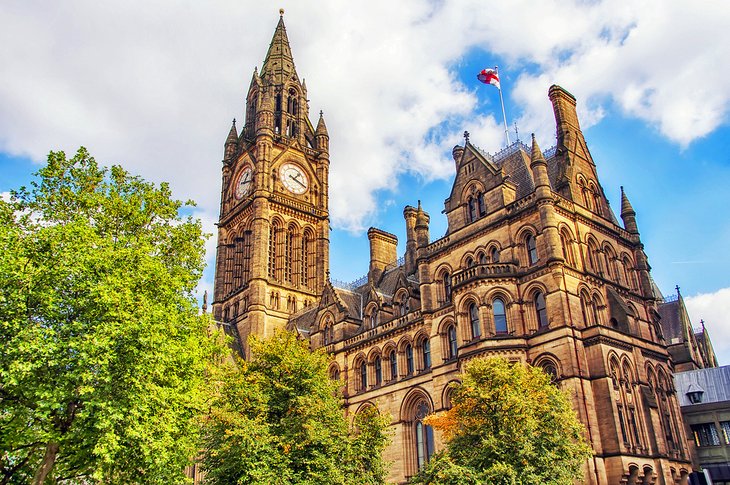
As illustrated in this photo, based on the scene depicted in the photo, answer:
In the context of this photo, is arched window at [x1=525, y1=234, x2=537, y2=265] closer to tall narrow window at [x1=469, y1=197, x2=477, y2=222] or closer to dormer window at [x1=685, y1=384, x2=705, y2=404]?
tall narrow window at [x1=469, y1=197, x2=477, y2=222]

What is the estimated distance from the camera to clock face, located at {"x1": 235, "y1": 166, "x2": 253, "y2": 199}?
206 feet

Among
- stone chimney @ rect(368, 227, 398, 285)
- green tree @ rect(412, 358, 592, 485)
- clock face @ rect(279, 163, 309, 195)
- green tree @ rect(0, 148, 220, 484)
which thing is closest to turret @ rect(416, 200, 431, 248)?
stone chimney @ rect(368, 227, 398, 285)

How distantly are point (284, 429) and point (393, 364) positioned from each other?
51.8 feet

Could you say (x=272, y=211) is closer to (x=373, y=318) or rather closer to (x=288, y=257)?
(x=288, y=257)

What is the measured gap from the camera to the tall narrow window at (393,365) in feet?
129

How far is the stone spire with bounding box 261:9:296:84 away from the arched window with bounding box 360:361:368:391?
3752 cm

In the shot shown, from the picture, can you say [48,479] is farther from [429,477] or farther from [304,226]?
[304,226]

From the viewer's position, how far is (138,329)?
19.3 metres

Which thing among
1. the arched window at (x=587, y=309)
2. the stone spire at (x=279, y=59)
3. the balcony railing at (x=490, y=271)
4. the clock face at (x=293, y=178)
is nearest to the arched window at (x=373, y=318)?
the balcony railing at (x=490, y=271)

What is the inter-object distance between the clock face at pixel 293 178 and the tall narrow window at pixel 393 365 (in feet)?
90.2

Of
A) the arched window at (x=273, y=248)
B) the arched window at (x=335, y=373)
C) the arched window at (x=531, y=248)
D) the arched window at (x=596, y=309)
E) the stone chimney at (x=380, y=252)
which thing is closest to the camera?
the arched window at (x=596, y=309)

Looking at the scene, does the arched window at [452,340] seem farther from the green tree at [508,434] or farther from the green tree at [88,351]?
the green tree at [88,351]

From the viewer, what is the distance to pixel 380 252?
52.6 metres

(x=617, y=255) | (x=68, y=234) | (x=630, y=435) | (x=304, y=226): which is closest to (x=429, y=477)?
(x=630, y=435)
